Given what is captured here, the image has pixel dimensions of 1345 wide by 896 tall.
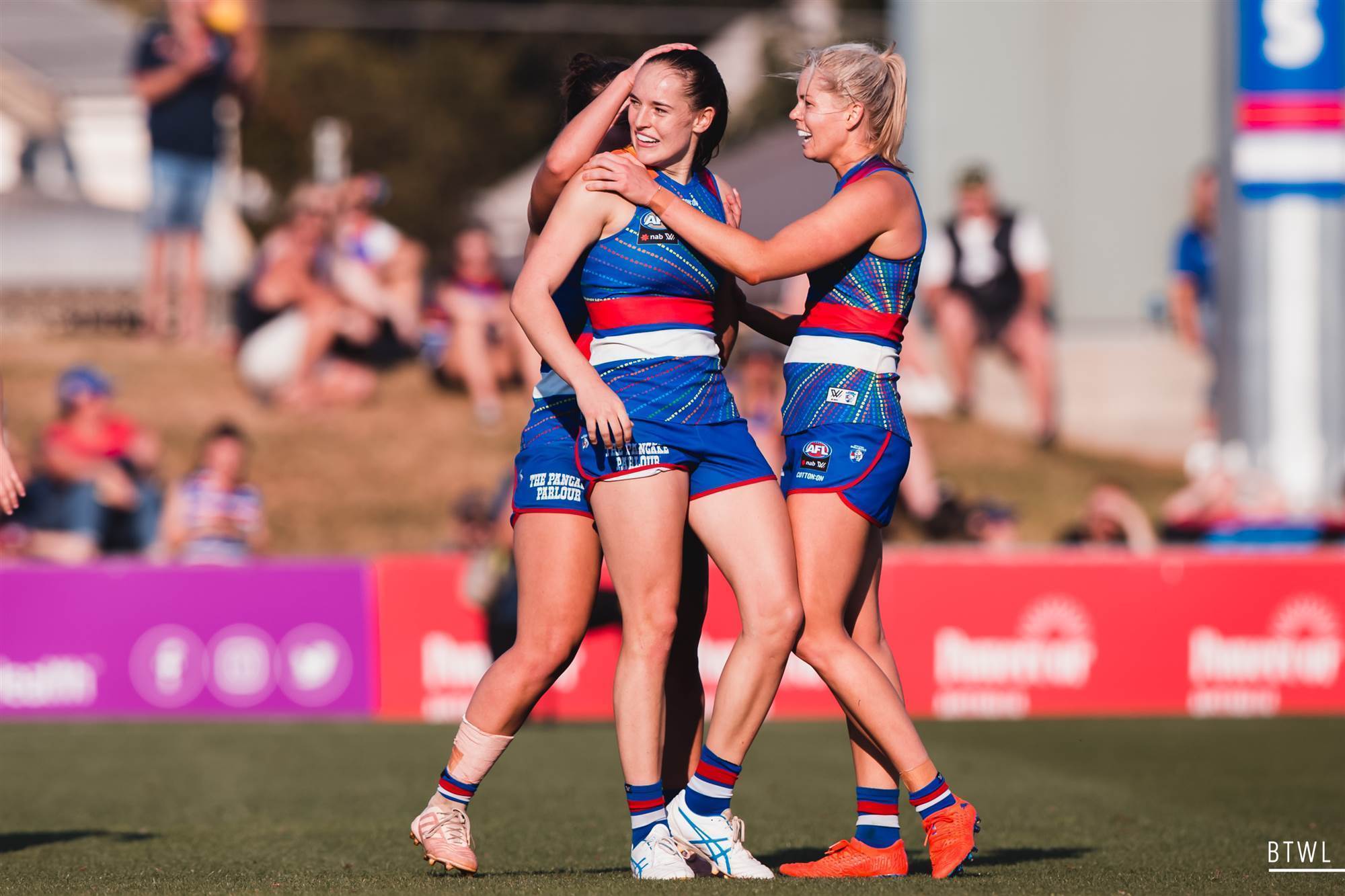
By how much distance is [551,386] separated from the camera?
5012 millimetres

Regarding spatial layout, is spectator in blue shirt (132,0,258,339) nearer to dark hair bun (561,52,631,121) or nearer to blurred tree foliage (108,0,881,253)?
dark hair bun (561,52,631,121)

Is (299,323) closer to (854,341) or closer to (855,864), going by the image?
(854,341)

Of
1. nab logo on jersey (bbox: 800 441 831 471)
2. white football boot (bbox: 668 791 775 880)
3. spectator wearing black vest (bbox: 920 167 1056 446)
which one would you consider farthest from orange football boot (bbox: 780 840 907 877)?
spectator wearing black vest (bbox: 920 167 1056 446)

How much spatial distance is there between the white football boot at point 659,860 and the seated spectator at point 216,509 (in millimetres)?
7287

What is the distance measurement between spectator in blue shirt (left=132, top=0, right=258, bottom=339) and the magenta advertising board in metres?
4.94

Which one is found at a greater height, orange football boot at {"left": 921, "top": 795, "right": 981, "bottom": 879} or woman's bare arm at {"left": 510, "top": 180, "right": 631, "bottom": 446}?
woman's bare arm at {"left": 510, "top": 180, "right": 631, "bottom": 446}

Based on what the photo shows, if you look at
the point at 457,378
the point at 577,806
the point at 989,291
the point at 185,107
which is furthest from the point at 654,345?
the point at 185,107

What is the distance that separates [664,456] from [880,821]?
1197 mm

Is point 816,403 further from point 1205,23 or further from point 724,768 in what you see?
point 1205,23

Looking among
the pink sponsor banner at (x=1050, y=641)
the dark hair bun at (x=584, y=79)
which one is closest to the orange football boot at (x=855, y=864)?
the dark hair bun at (x=584, y=79)

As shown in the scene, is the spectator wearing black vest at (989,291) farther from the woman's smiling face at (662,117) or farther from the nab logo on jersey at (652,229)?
the nab logo on jersey at (652,229)

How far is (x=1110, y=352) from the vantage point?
57.3 feet

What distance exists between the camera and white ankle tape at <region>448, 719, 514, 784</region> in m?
4.96

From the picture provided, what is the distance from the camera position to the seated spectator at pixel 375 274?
14812mm
